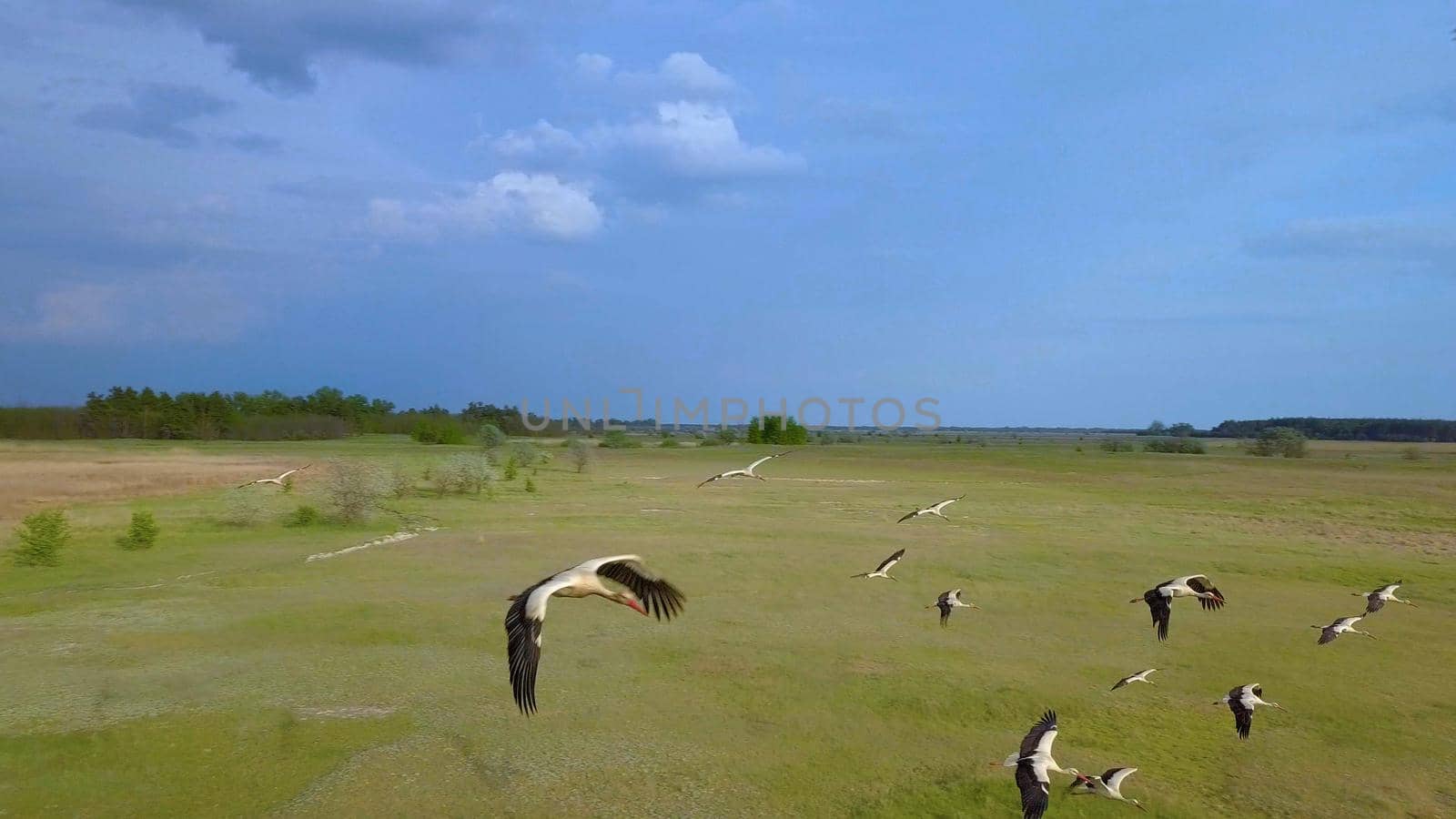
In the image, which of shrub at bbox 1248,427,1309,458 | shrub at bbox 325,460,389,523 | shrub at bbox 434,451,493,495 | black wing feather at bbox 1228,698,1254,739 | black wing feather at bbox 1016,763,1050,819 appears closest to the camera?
black wing feather at bbox 1016,763,1050,819

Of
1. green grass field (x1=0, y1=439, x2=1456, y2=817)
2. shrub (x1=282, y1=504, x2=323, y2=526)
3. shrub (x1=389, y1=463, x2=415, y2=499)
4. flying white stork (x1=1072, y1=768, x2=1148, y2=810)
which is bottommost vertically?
green grass field (x1=0, y1=439, x2=1456, y2=817)

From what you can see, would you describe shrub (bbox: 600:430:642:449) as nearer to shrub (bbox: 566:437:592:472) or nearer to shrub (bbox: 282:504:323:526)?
shrub (bbox: 566:437:592:472)

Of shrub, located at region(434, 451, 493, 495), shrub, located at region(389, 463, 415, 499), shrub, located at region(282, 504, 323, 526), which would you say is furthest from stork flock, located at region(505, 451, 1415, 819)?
shrub, located at region(434, 451, 493, 495)

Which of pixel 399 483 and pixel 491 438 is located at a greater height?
A: pixel 491 438

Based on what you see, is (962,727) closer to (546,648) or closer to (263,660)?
(546,648)

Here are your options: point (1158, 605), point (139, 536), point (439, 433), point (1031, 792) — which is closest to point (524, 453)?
point (439, 433)

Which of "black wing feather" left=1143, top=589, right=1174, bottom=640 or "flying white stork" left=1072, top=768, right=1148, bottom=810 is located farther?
"black wing feather" left=1143, top=589, right=1174, bottom=640

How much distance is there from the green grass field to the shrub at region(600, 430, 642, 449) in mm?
44922

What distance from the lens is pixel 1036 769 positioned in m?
5.85

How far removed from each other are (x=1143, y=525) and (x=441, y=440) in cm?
5516

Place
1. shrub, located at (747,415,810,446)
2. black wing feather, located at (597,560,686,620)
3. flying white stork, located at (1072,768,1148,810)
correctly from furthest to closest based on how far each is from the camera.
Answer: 1. shrub, located at (747,415,810,446)
2. black wing feather, located at (597,560,686,620)
3. flying white stork, located at (1072,768,1148,810)

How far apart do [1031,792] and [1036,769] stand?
0.24m

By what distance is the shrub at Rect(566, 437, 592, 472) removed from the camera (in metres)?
46.8

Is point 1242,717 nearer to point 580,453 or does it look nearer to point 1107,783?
point 1107,783
